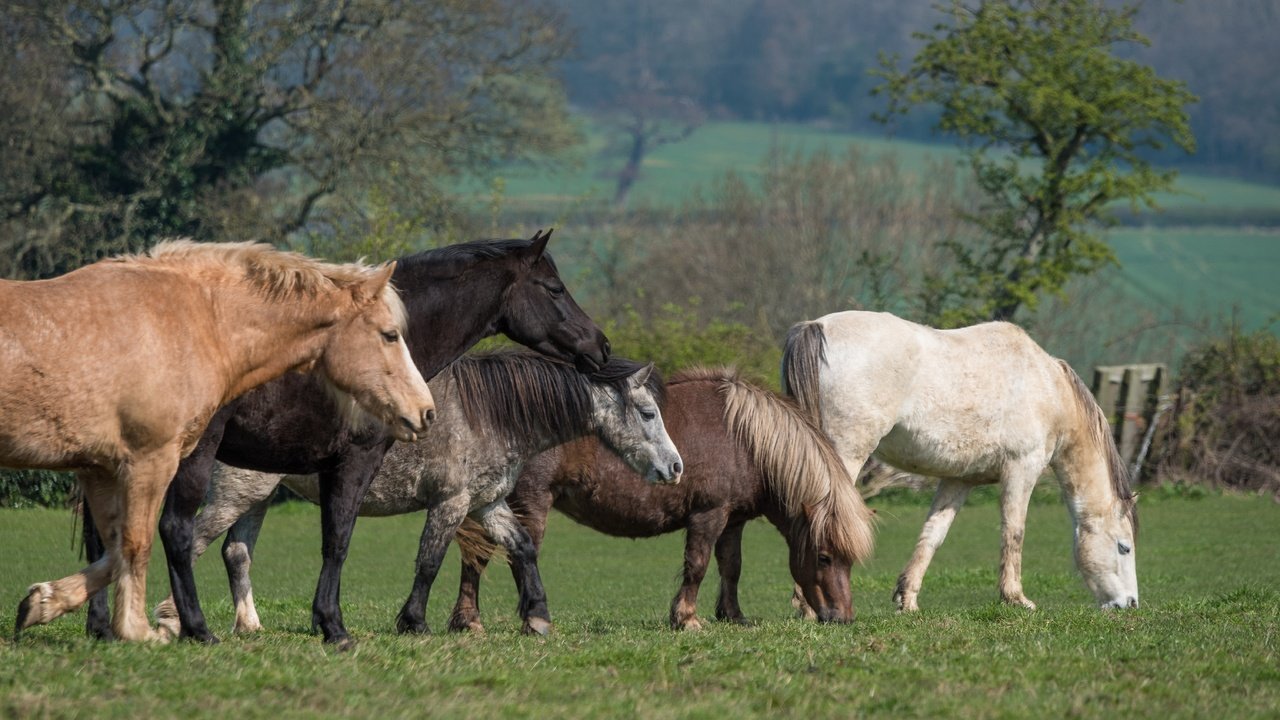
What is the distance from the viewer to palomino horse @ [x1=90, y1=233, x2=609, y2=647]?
7289mm

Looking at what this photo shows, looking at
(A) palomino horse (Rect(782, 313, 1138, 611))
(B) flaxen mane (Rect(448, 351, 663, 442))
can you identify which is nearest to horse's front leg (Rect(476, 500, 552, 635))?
(B) flaxen mane (Rect(448, 351, 663, 442))

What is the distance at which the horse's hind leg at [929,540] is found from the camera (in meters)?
11.1

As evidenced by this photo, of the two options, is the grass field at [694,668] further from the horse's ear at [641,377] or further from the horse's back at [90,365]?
the horse's ear at [641,377]

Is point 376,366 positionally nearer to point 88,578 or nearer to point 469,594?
point 88,578

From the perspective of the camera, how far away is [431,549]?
8484 mm

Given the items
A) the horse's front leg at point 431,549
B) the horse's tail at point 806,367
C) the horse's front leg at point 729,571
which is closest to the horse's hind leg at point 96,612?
the horse's front leg at point 431,549

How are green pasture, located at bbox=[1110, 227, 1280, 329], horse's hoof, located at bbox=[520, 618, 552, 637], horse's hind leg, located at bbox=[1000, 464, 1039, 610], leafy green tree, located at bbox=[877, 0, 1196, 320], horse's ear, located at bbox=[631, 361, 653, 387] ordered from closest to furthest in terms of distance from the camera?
1. horse's hoof, located at bbox=[520, 618, 552, 637]
2. horse's ear, located at bbox=[631, 361, 653, 387]
3. horse's hind leg, located at bbox=[1000, 464, 1039, 610]
4. leafy green tree, located at bbox=[877, 0, 1196, 320]
5. green pasture, located at bbox=[1110, 227, 1280, 329]

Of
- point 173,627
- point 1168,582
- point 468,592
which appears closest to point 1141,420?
point 1168,582

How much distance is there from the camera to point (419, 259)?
8.29 metres

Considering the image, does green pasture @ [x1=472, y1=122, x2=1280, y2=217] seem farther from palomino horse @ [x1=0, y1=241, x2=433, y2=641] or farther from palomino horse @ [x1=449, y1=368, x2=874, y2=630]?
palomino horse @ [x1=0, y1=241, x2=433, y2=641]

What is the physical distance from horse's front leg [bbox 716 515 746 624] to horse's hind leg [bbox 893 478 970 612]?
1.55 m

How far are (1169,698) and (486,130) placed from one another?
28102mm

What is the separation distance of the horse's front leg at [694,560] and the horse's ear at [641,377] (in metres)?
1.06

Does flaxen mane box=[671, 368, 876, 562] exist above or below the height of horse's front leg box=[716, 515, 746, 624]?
above
